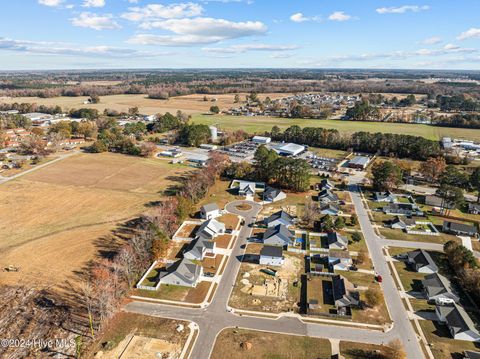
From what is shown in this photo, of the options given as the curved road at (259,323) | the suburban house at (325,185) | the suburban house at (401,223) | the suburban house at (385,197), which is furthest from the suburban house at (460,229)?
the suburban house at (325,185)

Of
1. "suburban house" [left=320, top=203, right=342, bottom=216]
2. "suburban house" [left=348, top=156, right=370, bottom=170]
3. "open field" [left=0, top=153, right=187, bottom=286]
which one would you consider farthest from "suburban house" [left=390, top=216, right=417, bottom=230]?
"open field" [left=0, top=153, right=187, bottom=286]

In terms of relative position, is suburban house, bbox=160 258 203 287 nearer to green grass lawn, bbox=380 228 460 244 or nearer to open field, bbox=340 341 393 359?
open field, bbox=340 341 393 359

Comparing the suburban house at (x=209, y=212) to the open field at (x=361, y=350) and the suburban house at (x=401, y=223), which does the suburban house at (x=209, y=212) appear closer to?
the open field at (x=361, y=350)

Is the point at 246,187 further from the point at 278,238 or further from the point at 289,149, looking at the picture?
the point at 289,149

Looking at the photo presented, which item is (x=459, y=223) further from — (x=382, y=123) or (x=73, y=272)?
(x=382, y=123)

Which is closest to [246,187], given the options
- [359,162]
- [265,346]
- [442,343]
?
[359,162]

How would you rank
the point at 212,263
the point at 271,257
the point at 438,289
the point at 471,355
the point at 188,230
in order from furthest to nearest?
the point at 188,230 → the point at 212,263 → the point at 271,257 → the point at 438,289 → the point at 471,355
